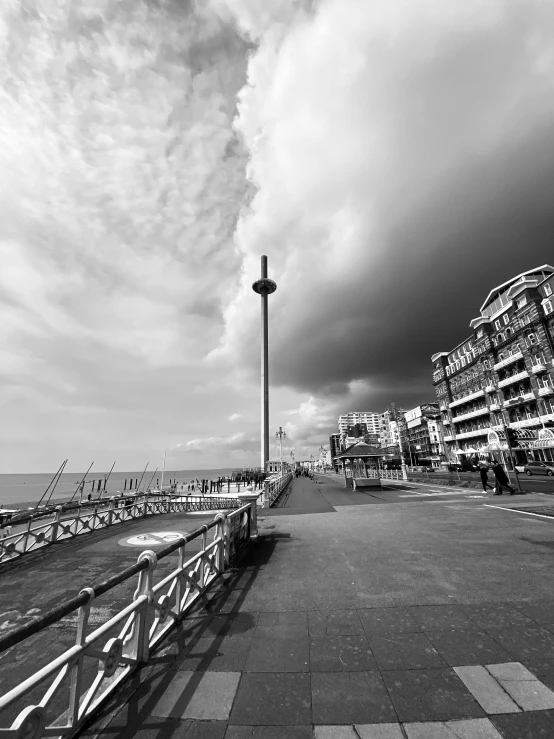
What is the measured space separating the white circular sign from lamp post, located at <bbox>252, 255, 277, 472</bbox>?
104 feet

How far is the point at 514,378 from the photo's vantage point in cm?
4503

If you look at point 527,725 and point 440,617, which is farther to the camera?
point 440,617

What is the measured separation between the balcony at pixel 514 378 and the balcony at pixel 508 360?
6.48 ft

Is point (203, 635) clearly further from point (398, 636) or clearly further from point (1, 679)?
point (398, 636)

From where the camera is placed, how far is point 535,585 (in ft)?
16.8

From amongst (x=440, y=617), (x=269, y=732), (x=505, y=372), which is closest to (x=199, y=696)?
(x=269, y=732)

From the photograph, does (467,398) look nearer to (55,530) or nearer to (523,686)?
(55,530)

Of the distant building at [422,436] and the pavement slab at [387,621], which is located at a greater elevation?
the distant building at [422,436]

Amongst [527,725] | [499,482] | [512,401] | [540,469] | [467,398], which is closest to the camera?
[527,725]

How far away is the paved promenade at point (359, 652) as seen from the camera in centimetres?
259

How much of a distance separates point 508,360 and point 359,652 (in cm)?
5424

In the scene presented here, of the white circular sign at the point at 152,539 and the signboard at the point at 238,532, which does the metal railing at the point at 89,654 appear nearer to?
the signboard at the point at 238,532

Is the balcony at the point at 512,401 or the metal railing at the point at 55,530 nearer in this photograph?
the metal railing at the point at 55,530

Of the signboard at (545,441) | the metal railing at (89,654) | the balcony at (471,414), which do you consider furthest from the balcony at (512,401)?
the metal railing at (89,654)
